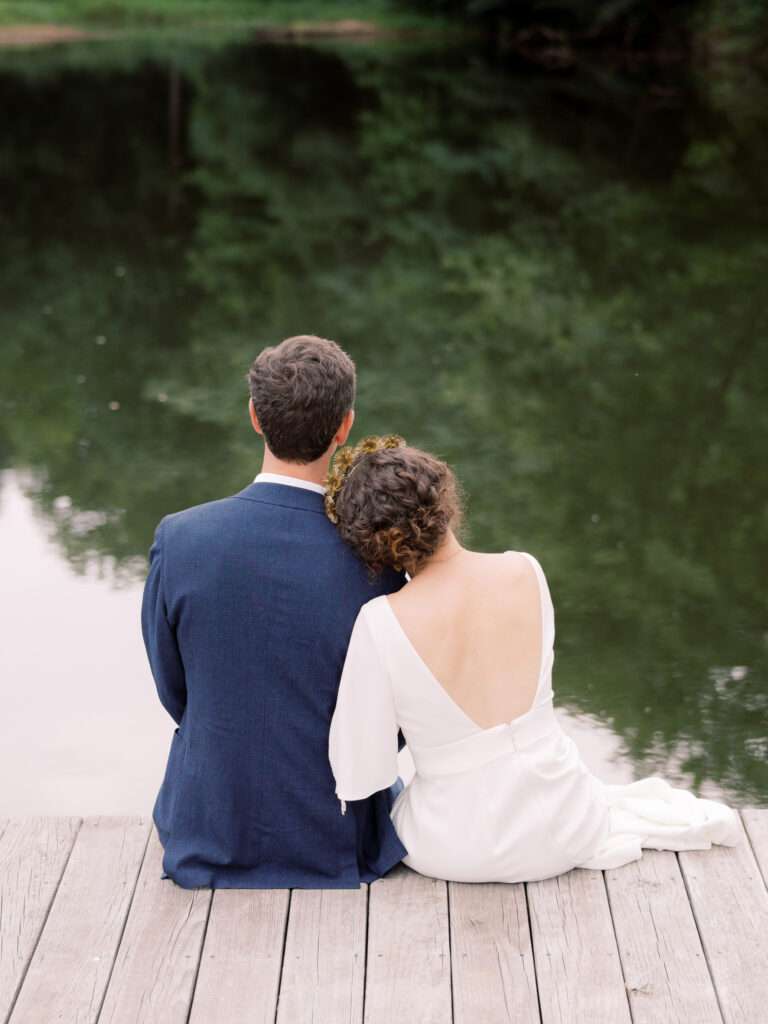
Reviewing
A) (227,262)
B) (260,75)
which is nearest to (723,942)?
(227,262)

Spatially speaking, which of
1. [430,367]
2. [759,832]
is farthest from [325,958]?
[430,367]

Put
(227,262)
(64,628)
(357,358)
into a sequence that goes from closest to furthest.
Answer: (64,628)
(357,358)
(227,262)

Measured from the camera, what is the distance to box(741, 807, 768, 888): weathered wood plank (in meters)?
2.77

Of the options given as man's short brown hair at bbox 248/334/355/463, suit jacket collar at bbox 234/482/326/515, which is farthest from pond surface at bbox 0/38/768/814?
man's short brown hair at bbox 248/334/355/463

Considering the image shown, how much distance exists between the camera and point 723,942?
253 centimetres

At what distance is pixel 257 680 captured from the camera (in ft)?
8.54

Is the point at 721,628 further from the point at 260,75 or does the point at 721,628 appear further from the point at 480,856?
the point at 260,75

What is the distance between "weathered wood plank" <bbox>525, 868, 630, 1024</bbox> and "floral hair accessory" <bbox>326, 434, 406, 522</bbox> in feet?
2.66

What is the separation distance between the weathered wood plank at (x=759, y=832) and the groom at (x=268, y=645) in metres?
0.70

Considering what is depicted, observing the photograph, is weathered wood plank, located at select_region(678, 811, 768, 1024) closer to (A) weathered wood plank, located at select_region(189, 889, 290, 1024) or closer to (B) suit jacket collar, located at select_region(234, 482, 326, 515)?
(A) weathered wood plank, located at select_region(189, 889, 290, 1024)

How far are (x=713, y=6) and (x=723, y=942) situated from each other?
2807cm

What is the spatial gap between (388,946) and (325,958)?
114mm

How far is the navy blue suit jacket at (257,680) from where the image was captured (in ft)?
8.40

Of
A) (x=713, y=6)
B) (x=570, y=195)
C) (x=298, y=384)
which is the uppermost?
(x=298, y=384)
